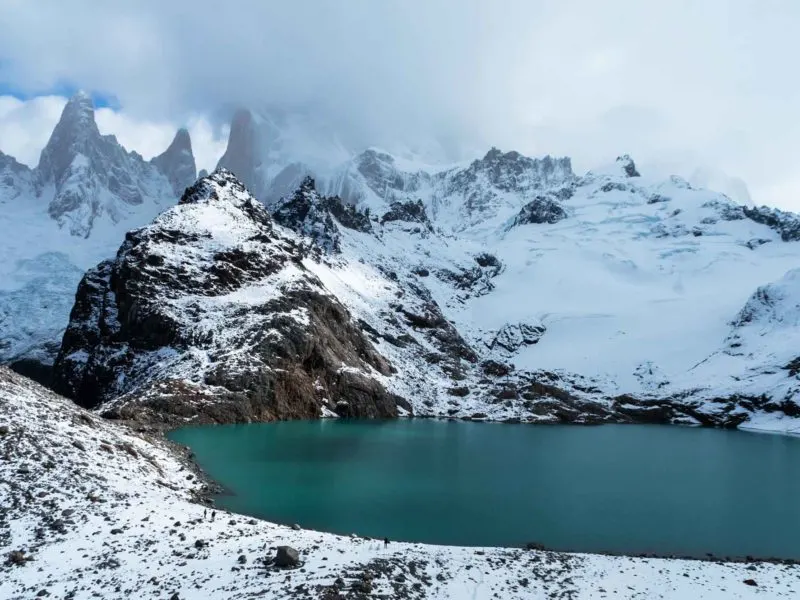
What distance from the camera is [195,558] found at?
786 inches

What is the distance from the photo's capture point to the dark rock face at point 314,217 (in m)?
150

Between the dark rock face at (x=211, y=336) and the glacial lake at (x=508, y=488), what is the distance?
6766mm

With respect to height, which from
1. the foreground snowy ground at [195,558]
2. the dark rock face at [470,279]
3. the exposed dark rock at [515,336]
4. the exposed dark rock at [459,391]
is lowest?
the foreground snowy ground at [195,558]

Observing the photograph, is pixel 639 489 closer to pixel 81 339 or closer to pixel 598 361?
pixel 81 339

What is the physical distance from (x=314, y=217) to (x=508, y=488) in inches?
4749

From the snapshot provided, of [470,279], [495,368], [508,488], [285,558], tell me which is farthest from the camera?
[470,279]

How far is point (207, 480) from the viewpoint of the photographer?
3794 centimetres

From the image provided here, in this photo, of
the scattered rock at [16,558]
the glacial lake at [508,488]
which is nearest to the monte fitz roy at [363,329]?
the glacial lake at [508,488]

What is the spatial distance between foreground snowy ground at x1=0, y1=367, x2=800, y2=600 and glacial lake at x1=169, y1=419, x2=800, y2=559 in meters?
6.11

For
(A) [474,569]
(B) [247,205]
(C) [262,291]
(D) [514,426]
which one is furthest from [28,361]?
(A) [474,569]

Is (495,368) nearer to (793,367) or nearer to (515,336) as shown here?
(515,336)

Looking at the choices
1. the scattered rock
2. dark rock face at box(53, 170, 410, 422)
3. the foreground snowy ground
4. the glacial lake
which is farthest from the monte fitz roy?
the scattered rock

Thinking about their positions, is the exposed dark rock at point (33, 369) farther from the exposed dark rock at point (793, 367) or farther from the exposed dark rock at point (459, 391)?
the exposed dark rock at point (793, 367)

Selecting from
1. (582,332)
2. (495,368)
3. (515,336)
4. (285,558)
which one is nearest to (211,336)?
(285,558)
